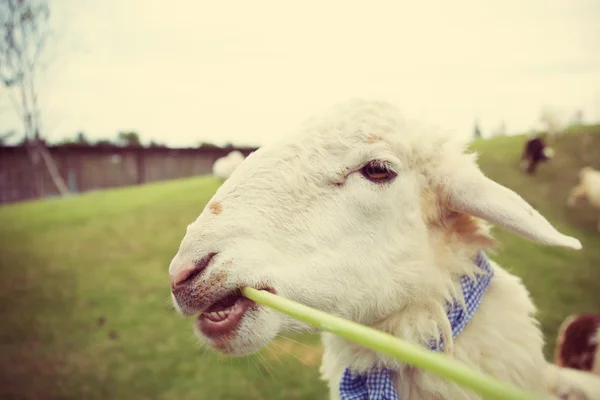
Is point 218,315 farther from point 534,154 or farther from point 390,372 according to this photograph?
point 534,154

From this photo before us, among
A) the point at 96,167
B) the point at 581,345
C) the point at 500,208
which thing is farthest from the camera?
the point at 96,167

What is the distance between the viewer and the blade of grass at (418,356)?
472 mm

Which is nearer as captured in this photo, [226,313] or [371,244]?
[226,313]

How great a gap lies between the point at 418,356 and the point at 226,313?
74 centimetres

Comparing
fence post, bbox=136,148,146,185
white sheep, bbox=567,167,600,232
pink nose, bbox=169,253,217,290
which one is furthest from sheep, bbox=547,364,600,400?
fence post, bbox=136,148,146,185

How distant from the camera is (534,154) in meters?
8.05

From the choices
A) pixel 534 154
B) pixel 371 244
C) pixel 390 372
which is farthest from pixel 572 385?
pixel 534 154

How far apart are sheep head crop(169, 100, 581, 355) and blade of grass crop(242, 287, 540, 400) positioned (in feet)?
1.28

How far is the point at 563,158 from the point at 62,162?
2071 centimetres

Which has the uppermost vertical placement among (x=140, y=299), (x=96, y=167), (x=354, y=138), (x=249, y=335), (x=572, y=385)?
(x=354, y=138)

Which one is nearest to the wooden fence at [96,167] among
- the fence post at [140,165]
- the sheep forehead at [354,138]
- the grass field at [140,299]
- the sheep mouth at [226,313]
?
the fence post at [140,165]

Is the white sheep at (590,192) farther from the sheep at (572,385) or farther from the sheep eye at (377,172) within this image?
the sheep eye at (377,172)

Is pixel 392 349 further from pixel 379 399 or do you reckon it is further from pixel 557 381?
pixel 557 381

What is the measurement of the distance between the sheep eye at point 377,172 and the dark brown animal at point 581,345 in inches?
81.7
